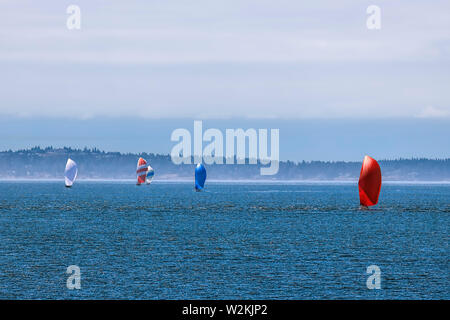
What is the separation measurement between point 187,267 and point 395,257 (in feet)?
57.4

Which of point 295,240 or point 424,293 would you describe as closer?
point 424,293

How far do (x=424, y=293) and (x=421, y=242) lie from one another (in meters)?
29.9

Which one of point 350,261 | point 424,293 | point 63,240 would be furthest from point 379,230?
point 424,293

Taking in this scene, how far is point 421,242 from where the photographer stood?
6725cm

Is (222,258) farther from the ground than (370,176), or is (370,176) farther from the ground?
(370,176)

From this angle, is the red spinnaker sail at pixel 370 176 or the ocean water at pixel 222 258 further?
the red spinnaker sail at pixel 370 176

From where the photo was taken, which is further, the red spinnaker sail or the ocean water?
the red spinnaker sail

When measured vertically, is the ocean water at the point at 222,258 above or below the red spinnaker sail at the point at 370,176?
below

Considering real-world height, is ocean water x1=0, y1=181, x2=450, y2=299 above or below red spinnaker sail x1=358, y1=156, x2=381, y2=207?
below

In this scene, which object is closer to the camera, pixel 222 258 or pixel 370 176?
pixel 222 258
